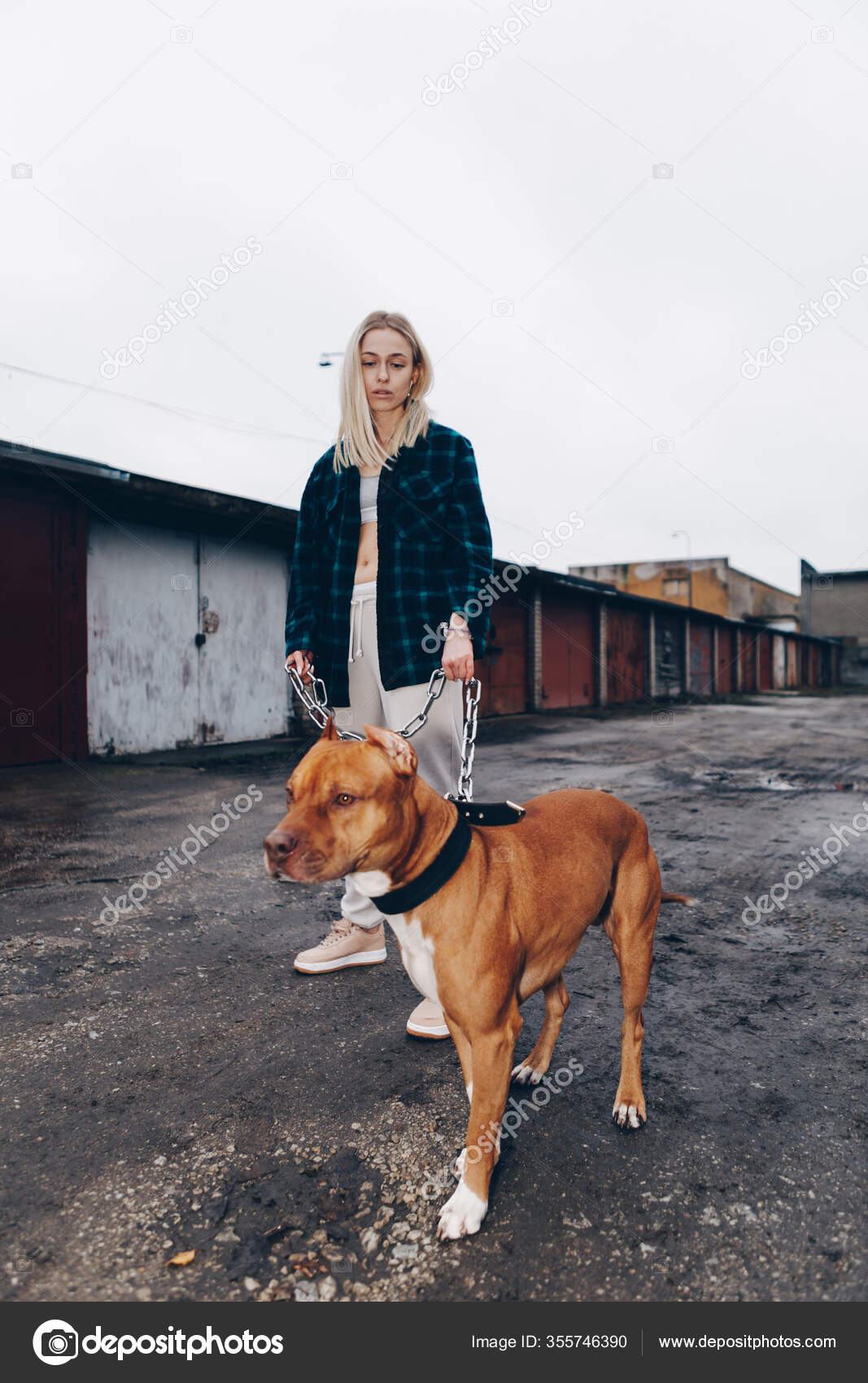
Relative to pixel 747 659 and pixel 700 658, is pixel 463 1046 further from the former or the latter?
pixel 747 659

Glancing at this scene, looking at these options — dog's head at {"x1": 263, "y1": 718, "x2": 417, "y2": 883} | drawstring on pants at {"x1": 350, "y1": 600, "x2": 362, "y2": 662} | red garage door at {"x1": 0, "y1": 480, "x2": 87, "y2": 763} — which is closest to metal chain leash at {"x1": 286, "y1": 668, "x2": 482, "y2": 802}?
drawstring on pants at {"x1": 350, "y1": 600, "x2": 362, "y2": 662}

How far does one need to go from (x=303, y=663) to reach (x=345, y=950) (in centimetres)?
112

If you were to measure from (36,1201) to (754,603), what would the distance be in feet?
170

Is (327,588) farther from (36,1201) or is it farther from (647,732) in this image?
(647,732)

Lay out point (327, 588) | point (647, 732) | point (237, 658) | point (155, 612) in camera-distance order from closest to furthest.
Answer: point (327, 588) < point (155, 612) < point (237, 658) < point (647, 732)

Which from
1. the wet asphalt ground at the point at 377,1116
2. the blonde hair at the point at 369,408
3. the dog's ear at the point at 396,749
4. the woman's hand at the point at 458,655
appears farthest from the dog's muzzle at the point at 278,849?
A: the blonde hair at the point at 369,408

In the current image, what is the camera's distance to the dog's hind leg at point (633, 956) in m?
1.92

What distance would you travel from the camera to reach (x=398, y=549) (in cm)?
248

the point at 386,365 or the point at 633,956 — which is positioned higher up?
the point at 386,365

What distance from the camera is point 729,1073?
212 centimetres

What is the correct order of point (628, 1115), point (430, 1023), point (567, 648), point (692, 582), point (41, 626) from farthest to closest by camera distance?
point (692, 582), point (567, 648), point (41, 626), point (430, 1023), point (628, 1115)
